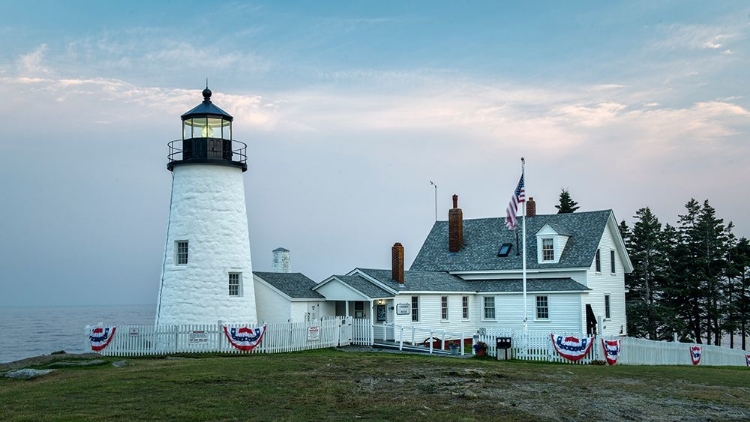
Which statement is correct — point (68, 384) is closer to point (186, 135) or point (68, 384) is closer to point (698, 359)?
point (186, 135)

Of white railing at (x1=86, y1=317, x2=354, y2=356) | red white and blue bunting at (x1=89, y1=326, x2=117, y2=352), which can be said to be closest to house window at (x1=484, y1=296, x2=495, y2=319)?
white railing at (x1=86, y1=317, x2=354, y2=356)

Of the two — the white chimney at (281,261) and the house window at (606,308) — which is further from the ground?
the white chimney at (281,261)

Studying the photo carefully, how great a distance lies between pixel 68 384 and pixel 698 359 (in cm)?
2691

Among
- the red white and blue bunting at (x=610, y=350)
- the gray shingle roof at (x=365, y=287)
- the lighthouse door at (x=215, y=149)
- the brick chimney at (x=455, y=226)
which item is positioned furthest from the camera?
the brick chimney at (x=455, y=226)

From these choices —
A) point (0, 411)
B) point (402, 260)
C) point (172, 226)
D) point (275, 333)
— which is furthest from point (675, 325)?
point (0, 411)

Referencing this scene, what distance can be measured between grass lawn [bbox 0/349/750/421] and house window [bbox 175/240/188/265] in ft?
27.1

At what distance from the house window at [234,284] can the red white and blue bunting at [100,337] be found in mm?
4973

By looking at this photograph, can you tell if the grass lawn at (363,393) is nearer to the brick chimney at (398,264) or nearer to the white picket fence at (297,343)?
the white picket fence at (297,343)

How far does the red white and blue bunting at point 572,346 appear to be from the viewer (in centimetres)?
2855

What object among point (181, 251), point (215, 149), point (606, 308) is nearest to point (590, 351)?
point (606, 308)

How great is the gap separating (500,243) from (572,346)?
15148 mm

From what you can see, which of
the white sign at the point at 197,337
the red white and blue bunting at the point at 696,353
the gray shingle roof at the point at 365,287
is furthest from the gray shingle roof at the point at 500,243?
the white sign at the point at 197,337

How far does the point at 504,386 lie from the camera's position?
1894cm

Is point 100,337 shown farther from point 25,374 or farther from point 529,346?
point 529,346
